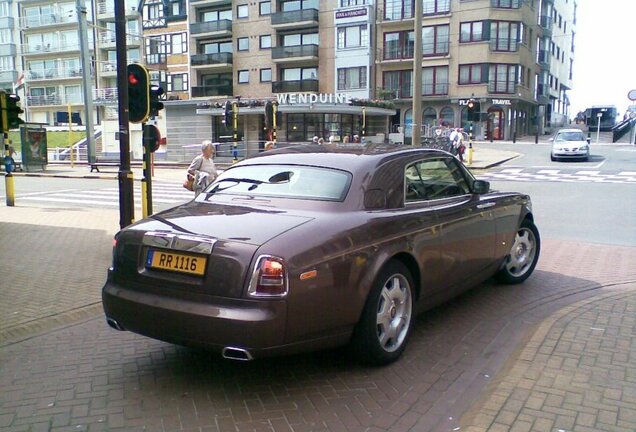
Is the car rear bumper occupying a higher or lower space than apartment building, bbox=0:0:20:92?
lower

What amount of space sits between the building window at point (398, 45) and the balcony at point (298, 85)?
7.27 m

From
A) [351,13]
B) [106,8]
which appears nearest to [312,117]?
[351,13]

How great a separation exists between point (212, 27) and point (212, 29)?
0.67 ft

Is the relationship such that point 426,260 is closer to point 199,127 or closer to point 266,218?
point 266,218

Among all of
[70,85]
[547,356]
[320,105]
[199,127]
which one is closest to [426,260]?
[547,356]

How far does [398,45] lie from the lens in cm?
5269

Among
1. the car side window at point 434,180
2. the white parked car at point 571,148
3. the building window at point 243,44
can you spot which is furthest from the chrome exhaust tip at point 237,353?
the building window at point 243,44

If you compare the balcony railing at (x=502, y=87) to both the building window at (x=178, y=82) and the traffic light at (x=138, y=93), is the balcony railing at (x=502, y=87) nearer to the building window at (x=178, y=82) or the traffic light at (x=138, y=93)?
the building window at (x=178, y=82)

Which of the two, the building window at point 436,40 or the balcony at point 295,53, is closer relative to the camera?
the building window at point 436,40

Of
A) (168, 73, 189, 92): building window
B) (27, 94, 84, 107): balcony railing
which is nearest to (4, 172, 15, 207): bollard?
(168, 73, 189, 92): building window

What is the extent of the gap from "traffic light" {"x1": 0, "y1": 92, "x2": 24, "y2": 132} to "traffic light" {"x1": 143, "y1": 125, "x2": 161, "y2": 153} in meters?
4.65

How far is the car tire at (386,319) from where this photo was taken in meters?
3.99

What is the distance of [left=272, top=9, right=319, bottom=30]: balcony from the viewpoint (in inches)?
2064

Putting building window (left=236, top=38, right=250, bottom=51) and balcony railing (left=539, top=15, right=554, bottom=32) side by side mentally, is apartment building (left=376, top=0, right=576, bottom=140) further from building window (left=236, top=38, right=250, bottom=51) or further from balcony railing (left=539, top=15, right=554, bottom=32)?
building window (left=236, top=38, right=250, bottom=51)
